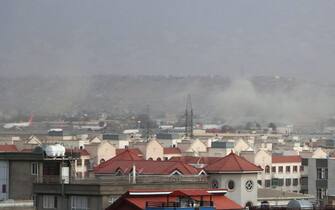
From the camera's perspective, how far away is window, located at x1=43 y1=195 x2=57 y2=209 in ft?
65.9

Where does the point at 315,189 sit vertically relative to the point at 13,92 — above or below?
below

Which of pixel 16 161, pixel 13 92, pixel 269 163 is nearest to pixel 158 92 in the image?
pixel 13 92

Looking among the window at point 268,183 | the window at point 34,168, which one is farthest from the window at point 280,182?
the window at point 34,168

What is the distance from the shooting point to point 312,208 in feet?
Answer: 62.1

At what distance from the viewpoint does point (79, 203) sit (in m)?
19.6

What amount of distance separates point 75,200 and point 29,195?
3.04m

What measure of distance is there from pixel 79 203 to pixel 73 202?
0.18 m

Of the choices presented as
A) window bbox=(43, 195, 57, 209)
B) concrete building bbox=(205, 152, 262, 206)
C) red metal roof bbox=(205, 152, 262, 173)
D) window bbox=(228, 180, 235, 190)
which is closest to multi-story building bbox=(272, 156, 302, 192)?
red metal roof bbox=(205, 152, 262, 173)

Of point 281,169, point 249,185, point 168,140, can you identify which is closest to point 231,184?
point 249,185

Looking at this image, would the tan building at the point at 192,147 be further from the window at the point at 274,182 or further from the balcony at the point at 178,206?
the balcony at the point at 178,206

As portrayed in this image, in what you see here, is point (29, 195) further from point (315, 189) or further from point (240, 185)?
point (315, 189)

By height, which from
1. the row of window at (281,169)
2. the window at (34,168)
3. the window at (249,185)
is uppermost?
the row of window at (281,169)

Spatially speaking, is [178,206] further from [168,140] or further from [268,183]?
[168,140]

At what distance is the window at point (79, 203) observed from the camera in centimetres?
1950
